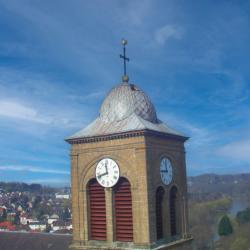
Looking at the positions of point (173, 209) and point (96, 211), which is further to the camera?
point (173, 209)

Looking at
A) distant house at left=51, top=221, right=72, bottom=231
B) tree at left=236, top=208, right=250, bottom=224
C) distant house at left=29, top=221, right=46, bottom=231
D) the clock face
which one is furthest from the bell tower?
tree at left=236, top=208, right=250, bottom=224

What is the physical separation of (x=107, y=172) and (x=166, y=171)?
2813 millimetres

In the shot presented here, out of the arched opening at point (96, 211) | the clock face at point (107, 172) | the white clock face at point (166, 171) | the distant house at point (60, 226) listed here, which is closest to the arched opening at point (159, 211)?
the white clock face at point (166, 171)

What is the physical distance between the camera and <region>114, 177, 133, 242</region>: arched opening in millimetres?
19625

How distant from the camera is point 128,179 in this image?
19625mm

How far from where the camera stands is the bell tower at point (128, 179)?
63.4 ft

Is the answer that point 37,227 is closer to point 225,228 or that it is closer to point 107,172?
point 225,228

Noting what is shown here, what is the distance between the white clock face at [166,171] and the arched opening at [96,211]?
2899mm

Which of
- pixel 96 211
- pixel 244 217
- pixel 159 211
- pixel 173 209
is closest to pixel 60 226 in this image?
pixel 244 217

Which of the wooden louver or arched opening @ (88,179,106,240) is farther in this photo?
the wooden louver

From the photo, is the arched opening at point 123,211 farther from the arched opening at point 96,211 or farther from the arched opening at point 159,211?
the arched opening at point 159,211

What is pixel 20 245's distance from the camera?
3503 cm

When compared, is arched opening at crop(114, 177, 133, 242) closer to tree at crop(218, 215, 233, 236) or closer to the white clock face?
the white clock face

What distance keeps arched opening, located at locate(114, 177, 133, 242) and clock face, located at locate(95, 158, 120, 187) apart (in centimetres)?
31
